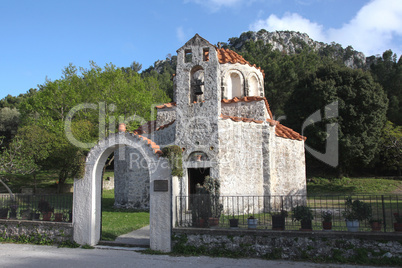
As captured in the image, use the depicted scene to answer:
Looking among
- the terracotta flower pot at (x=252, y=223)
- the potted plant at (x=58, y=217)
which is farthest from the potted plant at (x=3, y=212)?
the terracotta flower pot at (x=252, y=223)

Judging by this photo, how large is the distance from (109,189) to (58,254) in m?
22.5

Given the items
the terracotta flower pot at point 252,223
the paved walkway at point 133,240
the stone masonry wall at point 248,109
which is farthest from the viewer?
the stone masonry wall at point 248,109

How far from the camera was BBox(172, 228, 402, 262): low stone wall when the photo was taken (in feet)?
21.3

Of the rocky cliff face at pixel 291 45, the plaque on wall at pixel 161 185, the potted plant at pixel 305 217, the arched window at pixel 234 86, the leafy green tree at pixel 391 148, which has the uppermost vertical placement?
the rocky cliff face at pixel 291 45

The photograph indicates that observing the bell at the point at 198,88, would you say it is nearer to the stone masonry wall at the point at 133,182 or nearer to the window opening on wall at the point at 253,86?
the window opening on wall at the point at 253,86

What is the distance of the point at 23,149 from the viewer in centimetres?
2116

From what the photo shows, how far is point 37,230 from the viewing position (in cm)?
889

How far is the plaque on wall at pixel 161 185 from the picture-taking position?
781 cm

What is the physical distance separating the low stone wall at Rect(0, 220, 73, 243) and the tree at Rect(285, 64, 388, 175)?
75.5 ft

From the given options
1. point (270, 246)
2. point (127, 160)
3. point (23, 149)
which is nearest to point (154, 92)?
point (23, 149)

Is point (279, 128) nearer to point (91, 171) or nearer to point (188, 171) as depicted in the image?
point (188, 171)

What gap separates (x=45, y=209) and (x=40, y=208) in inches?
6.8

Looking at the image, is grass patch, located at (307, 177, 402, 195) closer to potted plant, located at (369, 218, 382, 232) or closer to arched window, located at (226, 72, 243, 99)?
arched window, located at (226, 72, 243, 99)

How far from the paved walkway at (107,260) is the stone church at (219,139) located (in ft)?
17.0
